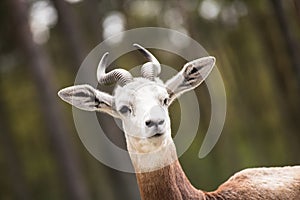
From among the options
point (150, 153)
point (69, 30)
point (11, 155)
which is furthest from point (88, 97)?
point (11, 155)

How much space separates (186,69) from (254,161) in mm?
22854

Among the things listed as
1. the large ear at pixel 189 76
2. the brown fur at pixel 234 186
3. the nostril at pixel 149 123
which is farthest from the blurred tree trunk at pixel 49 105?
the nostril at pixel 149 123

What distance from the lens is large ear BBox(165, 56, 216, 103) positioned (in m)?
8.78

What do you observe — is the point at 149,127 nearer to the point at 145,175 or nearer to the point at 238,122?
the point at 145,175

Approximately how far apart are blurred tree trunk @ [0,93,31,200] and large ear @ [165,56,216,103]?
69.2 ft

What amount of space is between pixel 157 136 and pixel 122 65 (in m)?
21.4

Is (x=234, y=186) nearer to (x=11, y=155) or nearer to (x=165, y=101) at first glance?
(x=165, y=101)

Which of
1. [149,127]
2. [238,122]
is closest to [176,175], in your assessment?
[149,127]

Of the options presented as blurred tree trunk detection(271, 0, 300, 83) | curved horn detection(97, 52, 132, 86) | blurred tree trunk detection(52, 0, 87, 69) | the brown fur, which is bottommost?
the brown fur

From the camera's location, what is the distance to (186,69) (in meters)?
8.88

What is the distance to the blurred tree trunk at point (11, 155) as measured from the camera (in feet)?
97.7

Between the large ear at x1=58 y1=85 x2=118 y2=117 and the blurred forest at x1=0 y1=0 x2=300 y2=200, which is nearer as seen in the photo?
the large ear at x1=58 y1=85 x2=118 y2=117

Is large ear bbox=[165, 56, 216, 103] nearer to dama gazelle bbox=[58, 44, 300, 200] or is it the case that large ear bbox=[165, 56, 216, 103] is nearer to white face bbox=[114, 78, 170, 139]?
dama gazelle bbox=[58, 44, 300, 200]

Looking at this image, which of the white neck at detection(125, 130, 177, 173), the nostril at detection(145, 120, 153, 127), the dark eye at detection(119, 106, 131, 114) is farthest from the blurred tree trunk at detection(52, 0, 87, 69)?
the nostril at detection(145, 120, 153, 127)
